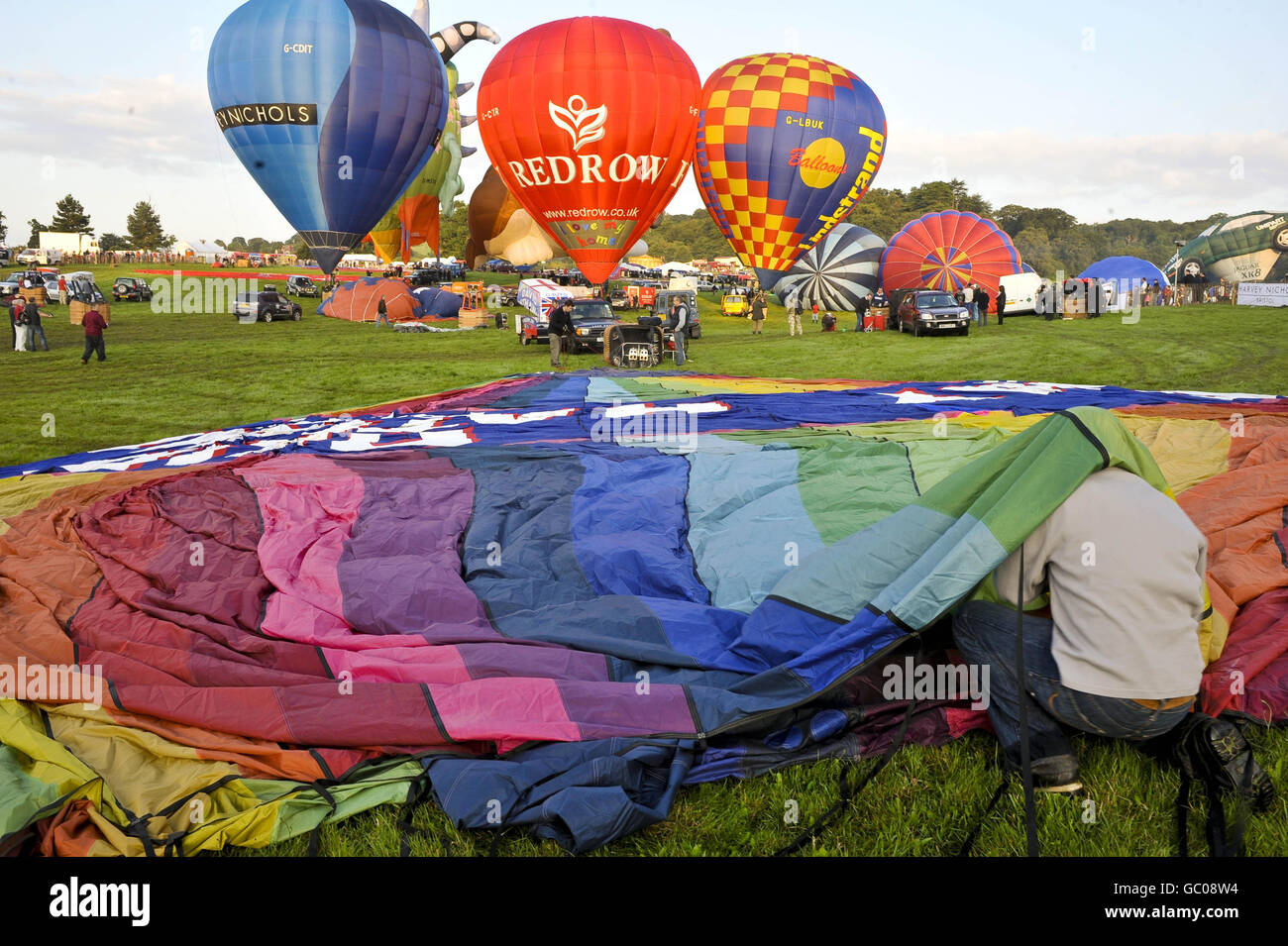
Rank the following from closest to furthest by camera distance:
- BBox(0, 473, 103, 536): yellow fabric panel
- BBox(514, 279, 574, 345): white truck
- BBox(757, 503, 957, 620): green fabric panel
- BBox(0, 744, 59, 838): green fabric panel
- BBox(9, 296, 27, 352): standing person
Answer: BBox(0, 744, 59, 838): green fabric panel < BBox(757, 503, 957, 620): green fabric panel < BBox(0, 473, 103, 536): yellow fabric panel < BBox(9, 296, 27, 352): standing person < BBox(514, 279, 574, 345): white truck

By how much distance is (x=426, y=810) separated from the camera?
293 centimetres

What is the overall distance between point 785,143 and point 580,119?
528 cm

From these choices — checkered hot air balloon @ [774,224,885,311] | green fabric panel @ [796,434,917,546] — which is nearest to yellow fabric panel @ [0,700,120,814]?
green fabric panel @ [796,434,917,546]

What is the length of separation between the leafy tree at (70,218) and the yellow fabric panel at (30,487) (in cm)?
9478

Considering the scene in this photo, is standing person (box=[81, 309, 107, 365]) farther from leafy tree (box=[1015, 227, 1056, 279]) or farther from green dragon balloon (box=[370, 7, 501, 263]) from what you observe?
leafy tree (box=[1015, 227, 1056, 279])

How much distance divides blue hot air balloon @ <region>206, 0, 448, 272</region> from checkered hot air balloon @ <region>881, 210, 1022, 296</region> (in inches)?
576

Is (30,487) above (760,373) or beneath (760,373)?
beneath

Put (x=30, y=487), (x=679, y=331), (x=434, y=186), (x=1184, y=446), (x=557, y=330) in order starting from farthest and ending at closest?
(x=434, y=186) < (x=557, y=330) < (x=679, y=331) < (x=30, y=487) < (x=1184, y=446)

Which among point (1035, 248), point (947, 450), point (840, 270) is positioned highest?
point (1035, 248)

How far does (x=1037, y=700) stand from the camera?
112 inches

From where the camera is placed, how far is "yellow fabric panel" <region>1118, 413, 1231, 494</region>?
505cm

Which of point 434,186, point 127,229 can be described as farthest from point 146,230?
point 434,186

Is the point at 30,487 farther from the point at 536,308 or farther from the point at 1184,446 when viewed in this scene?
the point at 536,308

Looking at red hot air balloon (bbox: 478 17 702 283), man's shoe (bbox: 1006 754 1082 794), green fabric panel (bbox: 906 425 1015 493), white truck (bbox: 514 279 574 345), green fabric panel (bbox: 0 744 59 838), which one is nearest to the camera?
green fabric panel (bbox: 0 744 59 838)
